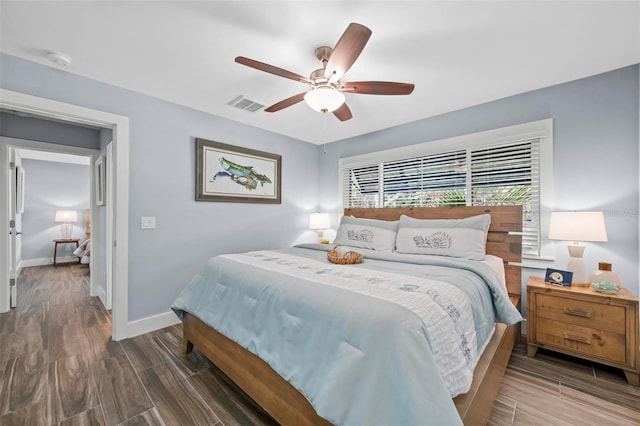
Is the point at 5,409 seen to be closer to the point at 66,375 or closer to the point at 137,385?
the point at 66,375

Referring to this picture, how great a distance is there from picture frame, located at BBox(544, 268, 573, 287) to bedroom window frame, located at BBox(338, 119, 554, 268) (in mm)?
261

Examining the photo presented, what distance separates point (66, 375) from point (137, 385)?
0.61 meters

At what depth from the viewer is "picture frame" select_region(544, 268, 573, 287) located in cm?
225

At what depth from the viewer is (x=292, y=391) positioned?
53.7 inches

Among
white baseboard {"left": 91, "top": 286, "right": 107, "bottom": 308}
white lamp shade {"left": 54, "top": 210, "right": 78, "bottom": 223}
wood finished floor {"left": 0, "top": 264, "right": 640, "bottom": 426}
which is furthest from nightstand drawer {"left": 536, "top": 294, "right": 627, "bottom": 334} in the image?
white lamp shade {"left": 54, "top": 210, "right": 78, "bottom": 223}

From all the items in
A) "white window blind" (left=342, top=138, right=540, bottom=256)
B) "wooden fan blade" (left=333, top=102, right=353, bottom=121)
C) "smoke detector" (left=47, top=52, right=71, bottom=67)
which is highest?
"smoke detector" (left=47, top=52, right=71, bottom=67)

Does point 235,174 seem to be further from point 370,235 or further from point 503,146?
point 503,146

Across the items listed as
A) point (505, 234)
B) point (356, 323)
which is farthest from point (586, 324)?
point (356, 323)

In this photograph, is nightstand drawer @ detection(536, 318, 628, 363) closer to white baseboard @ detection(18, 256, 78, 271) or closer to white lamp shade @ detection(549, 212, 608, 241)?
white lamp shade @ detection(549, 212, 608, 241)

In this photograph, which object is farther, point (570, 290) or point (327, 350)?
point (570, 290)

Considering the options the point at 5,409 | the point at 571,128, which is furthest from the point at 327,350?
the point at 571,128

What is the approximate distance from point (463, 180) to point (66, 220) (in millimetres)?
7971

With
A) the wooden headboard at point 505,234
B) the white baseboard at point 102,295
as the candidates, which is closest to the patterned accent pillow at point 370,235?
the wooden headboard at point 505,234

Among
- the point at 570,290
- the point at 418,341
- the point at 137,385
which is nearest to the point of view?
the point at 418,341
